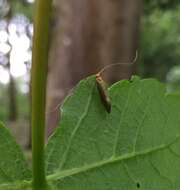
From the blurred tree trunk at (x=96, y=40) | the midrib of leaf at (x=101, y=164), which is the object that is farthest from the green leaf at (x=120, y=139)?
the blurred tree trunk at (x=96, y=40)

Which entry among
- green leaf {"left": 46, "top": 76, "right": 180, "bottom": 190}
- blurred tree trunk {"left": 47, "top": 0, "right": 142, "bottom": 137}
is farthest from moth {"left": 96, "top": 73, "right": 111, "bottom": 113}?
blurred tree trunk {"left": 47, "top": 0, "right": 142, "bottom": 137}

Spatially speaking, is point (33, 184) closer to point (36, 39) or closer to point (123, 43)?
point (36, 39)

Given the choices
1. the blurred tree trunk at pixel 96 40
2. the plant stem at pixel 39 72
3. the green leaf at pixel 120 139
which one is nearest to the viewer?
the plant stem at pixel 39 72

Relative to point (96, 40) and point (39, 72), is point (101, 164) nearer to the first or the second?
point (39, 72)

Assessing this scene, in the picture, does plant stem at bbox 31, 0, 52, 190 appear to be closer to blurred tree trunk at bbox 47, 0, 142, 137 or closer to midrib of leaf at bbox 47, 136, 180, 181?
midrib of leaf at bbox 47, 136, 180, 181

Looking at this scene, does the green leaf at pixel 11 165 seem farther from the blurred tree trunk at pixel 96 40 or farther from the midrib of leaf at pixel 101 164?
the blurred tree trunk at pixel 96 40
